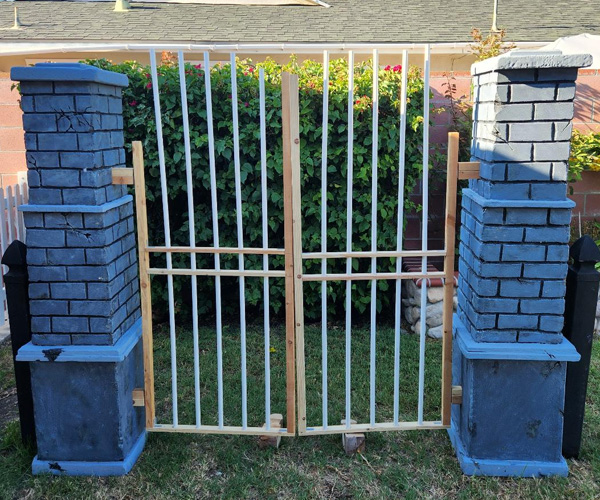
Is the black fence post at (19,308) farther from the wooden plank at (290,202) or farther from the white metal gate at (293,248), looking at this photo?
the wooden plank at (290,202)

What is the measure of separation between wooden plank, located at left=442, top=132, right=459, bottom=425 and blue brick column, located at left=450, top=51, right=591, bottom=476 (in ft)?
0.25

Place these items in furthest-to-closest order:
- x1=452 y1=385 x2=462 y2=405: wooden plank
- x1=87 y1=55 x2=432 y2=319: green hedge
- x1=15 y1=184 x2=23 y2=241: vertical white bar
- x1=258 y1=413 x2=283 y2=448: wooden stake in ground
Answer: x1=15 y1=184 x2=23 y2=241: vertical white bar → x1=87 y1=55 x2=432 y2=319: green hedge → x1=258 y1=413 x2=283 y2=448: wooden stake in ground → x1=452 y1=385 x2=462 y2=405: wooden plank

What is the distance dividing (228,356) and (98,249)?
6.76 ft

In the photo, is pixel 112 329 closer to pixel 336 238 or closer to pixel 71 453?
pixel 71 453

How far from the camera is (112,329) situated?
3096 mm

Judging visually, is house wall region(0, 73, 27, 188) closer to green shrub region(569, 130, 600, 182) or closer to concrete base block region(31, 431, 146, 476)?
concrete base block region(31, 431, 146, 476)

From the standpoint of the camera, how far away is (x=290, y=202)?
3.17 m

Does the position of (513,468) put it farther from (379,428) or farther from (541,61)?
(541,61)

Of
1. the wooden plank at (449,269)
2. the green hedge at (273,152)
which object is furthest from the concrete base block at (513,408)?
the green hedge at (273,152)

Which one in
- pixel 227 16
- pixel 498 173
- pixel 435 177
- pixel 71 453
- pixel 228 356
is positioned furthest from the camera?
pixel 227 16

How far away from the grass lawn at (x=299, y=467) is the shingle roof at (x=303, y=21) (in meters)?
5.10

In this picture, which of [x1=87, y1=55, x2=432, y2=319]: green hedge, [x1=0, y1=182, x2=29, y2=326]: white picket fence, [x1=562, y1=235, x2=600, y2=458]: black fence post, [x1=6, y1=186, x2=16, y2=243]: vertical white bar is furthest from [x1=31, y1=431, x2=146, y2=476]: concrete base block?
[x1=6, y1=186, x2=16, y2=243]: vertical white bar

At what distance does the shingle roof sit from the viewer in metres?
7.74

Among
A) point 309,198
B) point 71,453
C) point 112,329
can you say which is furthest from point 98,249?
point 309,198
